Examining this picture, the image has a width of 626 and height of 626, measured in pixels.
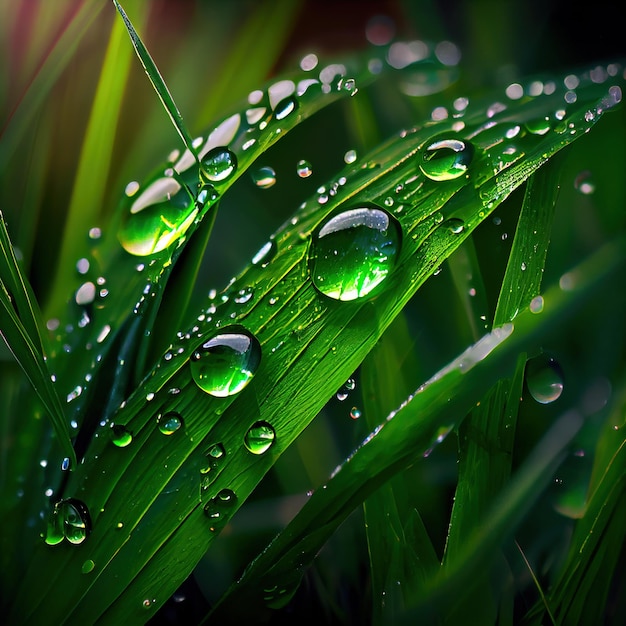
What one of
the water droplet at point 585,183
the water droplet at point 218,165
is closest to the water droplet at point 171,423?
the water droplet at point 218,165

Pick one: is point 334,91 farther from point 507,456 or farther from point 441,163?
point 507,456

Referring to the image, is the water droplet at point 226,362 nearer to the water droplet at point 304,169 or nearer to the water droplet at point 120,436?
the water droplet at point 120,436

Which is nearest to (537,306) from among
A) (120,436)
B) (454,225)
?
(454,225)

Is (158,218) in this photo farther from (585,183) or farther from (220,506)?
(585,183)

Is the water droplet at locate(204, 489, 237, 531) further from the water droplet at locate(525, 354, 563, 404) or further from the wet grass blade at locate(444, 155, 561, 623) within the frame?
the water droplet at locate(525, 354, 563, 404)

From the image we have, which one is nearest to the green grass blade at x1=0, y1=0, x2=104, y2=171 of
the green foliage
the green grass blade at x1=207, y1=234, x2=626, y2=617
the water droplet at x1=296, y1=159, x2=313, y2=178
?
the green foliage
